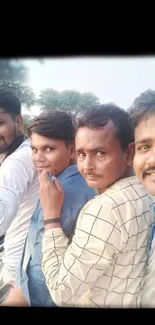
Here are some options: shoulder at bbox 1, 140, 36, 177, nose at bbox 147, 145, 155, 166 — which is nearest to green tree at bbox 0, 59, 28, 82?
shoulder at bbox 1, 140, 36, 177

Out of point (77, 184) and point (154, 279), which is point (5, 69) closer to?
point (77, 184)

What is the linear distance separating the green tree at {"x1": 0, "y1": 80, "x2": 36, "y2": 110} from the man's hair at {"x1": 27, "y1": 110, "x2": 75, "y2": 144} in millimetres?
102

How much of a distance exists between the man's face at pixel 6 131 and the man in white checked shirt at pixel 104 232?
1.41ft

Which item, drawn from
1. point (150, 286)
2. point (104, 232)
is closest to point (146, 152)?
point (104, 232)

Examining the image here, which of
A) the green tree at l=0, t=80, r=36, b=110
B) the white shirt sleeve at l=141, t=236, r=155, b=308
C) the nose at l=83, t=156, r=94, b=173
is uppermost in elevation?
the green tree at l=0, t=80, r=36, b=110

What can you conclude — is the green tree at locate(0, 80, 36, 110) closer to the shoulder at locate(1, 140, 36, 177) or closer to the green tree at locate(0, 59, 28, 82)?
the green tree at locate(0, 59, 28, 82)

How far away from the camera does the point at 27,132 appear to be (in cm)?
299

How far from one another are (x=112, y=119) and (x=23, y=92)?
56 cm

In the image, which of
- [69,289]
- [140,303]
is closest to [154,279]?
[140,303]

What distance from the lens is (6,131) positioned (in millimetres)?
3100

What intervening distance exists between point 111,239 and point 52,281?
1.32ft

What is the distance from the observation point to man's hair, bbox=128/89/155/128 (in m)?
2.75

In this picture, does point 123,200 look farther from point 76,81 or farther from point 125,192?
point 76,81

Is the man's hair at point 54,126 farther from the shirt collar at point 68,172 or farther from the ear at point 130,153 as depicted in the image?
the ear at point 130,153
